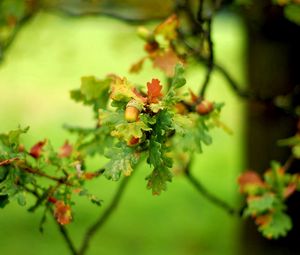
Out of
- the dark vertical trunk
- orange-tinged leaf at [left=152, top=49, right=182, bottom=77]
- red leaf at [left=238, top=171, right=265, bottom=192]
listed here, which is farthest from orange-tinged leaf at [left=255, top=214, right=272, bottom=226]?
the dark vertical trunk

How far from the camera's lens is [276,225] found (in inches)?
68.4

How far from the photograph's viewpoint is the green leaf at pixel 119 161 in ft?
3.74

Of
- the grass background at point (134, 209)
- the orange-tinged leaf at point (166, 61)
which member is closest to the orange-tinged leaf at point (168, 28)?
the orange-tinged leaf at point (166, 61)

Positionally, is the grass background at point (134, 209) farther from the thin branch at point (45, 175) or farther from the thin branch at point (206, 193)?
the thin branch at point (45, 175)

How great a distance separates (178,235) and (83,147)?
149 inches

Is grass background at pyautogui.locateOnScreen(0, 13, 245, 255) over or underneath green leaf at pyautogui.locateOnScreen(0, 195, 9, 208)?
underneath

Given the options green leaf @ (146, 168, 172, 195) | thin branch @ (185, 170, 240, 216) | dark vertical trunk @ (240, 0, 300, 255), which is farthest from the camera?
dark vertical trunk @ (240, 0, 300, 255)

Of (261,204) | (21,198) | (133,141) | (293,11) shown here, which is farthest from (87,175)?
(293,11)

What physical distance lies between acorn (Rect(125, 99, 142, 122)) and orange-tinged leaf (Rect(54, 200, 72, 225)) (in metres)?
0.39

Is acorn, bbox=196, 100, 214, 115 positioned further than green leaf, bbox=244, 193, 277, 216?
No

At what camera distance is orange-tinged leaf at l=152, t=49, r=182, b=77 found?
1.68 metres

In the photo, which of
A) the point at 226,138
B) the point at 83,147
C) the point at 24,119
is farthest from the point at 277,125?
the point at 24,119

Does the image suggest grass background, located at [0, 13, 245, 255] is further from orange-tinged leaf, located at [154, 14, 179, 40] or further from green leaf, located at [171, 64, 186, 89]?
green leaf, located at [171, 64, 186, 89]

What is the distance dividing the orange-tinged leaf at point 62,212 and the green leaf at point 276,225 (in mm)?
625
